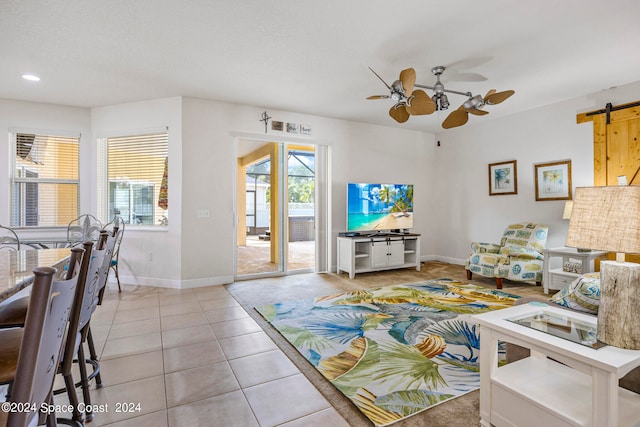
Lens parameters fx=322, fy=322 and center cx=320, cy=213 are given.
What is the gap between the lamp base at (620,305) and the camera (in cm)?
130

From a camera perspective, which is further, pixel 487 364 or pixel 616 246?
pixel 487 364

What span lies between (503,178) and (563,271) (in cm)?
187

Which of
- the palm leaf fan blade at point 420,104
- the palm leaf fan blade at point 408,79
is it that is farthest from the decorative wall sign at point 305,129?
the palm leaf fan blade at point 408,79

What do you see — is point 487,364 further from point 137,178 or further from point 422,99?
point 137,178

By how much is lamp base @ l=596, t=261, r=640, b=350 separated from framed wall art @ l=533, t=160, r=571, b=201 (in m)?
4.02

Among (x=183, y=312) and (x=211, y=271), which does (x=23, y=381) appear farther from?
(x=211, y=271)

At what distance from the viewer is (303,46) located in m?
3.09

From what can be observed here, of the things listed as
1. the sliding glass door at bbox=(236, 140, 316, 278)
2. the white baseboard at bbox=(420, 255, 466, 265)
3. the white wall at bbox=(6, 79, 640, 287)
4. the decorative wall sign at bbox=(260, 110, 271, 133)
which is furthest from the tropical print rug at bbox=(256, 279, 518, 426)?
the decorative wall sign at bbox=(260, 110, 271, 133)

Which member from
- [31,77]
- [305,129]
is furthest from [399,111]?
[31,77]

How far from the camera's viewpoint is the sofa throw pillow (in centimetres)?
183

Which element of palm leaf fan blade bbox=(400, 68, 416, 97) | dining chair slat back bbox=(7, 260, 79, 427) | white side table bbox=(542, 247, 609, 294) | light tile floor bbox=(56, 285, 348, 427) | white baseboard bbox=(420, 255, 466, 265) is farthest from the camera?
white baseboard bbox=(420, 255, 466, 265)

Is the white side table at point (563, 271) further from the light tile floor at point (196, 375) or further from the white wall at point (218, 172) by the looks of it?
the light tile floor at point (196, 375)

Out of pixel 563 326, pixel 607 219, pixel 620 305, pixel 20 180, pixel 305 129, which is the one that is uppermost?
pixel 305 129

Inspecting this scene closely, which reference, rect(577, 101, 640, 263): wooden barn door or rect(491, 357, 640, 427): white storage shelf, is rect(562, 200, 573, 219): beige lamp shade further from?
rect(491, 357, 640, 427): white storage shelf
